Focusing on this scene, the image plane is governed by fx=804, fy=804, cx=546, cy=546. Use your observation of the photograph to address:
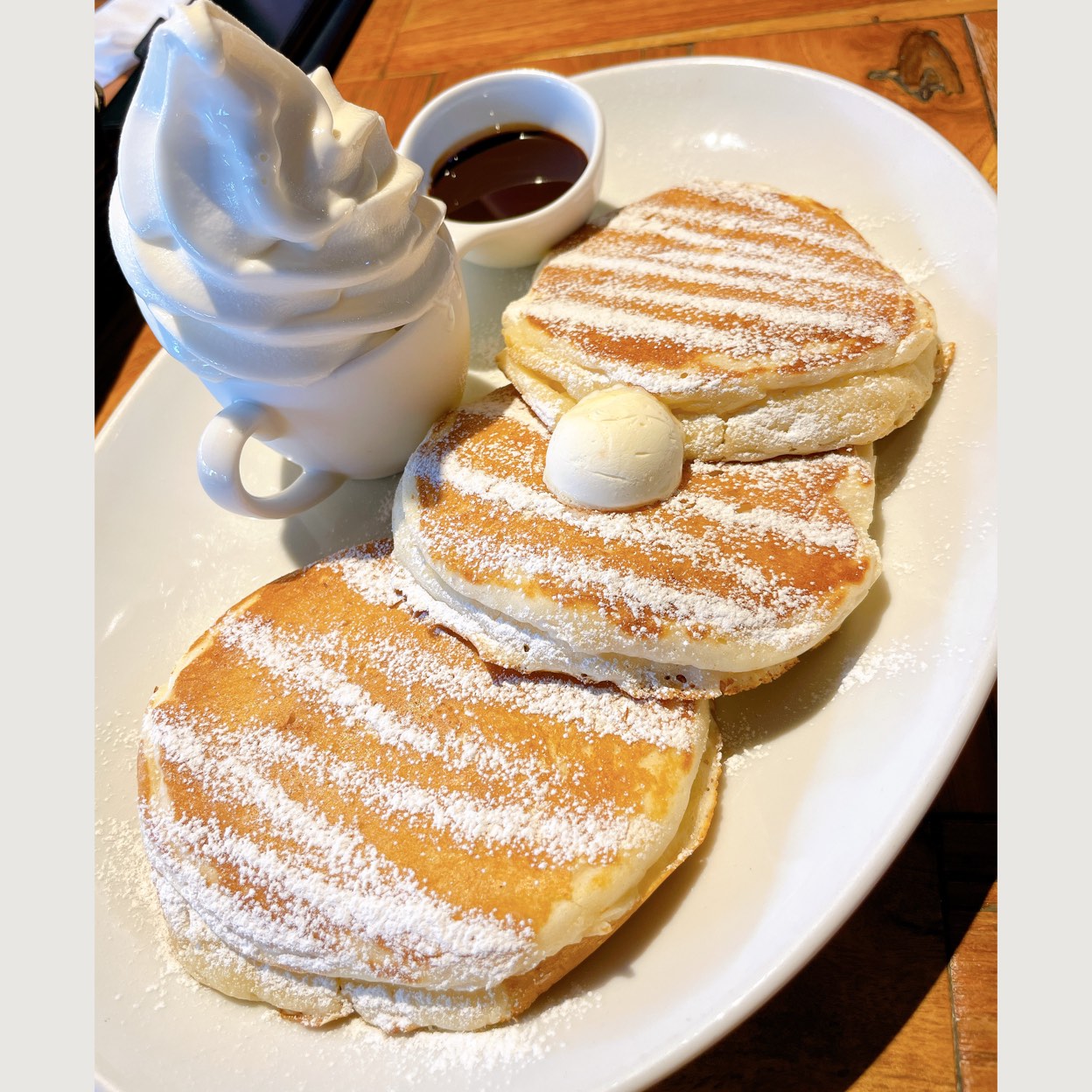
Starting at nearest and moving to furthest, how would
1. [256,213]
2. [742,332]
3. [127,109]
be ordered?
[256,213] < [742,332] < [127,109]

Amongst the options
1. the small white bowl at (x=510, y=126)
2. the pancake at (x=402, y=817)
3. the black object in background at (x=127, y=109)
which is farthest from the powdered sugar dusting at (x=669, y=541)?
the black object in background at (x=127, y=109)

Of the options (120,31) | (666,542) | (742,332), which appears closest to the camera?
(666,542)

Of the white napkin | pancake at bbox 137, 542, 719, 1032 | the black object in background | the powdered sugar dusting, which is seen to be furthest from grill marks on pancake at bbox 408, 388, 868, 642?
the white napkin

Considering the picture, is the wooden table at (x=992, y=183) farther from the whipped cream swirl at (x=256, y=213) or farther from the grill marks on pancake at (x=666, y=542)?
the whipped cream swirl at (x=256, y=213)

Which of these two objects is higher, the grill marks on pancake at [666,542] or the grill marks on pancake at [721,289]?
the grill marks on pancake at [721,289]

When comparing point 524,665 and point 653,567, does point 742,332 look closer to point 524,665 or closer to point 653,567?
point 653,567

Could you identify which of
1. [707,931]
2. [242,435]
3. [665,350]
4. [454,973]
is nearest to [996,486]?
[665,350]

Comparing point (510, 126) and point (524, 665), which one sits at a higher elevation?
point (510, 126)

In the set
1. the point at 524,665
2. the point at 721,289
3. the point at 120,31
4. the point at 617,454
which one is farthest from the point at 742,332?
the point at 120,31
